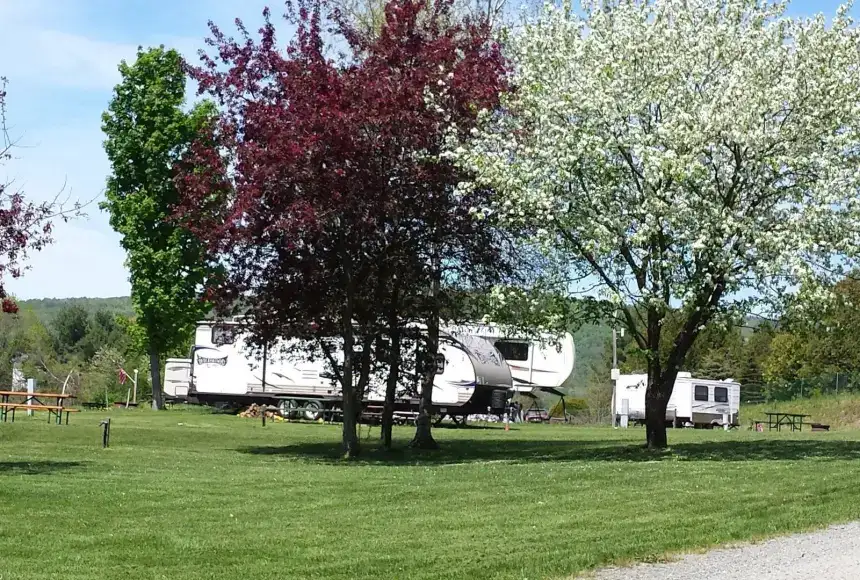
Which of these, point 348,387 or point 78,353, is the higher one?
point 78,353

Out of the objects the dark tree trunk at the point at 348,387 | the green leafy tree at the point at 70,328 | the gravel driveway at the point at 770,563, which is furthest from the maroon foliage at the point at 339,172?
the green leafy tree at the point at 70,328

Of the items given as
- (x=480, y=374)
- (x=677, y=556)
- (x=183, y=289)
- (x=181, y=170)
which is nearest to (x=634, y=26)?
(x=181, y=170)

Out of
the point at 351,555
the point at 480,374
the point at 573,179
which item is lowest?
the point at 351,555

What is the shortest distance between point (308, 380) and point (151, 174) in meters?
9.16

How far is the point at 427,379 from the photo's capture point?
2450cm

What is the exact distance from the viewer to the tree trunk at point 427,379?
75.8ft

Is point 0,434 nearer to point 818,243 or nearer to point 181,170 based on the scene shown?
point 181,170

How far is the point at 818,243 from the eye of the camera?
18.7 metres

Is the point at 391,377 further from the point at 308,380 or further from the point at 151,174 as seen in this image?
the point at 151,174

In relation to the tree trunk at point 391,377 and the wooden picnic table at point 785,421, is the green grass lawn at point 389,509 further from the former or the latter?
the wooden picnic table at point 785,421

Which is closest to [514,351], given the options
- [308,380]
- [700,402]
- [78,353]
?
[308,380]

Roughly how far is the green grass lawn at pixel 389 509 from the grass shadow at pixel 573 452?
154mm

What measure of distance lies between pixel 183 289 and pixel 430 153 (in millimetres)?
23738

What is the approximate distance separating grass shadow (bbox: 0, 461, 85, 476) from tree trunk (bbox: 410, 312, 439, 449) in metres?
7.56
